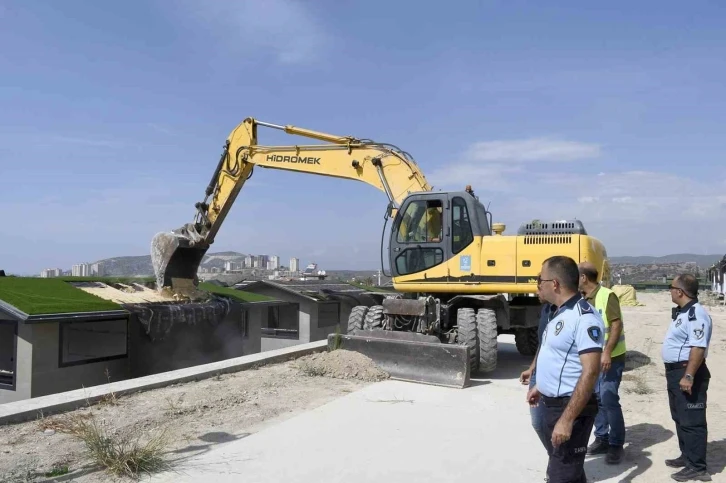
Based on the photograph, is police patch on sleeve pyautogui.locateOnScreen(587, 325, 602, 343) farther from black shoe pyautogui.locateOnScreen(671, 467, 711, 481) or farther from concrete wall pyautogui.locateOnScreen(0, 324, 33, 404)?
concrete wall pyautogui.locateOnScreen(0, 324, 33, 404)

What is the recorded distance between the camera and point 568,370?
3629 millimetres

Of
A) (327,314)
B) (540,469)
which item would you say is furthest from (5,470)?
(327,314)

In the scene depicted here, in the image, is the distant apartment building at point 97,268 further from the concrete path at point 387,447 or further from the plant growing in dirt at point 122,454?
the plant growing in dirt at point 122,454

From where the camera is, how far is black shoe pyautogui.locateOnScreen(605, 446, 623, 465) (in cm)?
551

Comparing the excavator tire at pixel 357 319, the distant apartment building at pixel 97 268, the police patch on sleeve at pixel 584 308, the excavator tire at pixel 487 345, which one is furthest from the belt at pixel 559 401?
the distant apartment building at pixel 97 268

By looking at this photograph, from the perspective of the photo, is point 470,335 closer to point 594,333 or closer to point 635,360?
point 635,360

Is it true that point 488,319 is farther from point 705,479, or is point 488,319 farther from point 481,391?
point 705,479

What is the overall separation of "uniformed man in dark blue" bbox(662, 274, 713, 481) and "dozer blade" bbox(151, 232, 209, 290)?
10.6 metres

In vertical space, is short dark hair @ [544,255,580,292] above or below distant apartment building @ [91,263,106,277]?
above

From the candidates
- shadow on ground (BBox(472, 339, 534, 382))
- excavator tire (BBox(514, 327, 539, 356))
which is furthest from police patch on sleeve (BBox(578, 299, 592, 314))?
excavator tire (BBox(514, 327, 539, 356))

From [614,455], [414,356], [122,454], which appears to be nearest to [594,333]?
[614,455]

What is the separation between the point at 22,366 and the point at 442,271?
7.41 metres

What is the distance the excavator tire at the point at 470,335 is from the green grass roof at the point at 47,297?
6746mm

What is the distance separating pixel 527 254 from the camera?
401 inches
